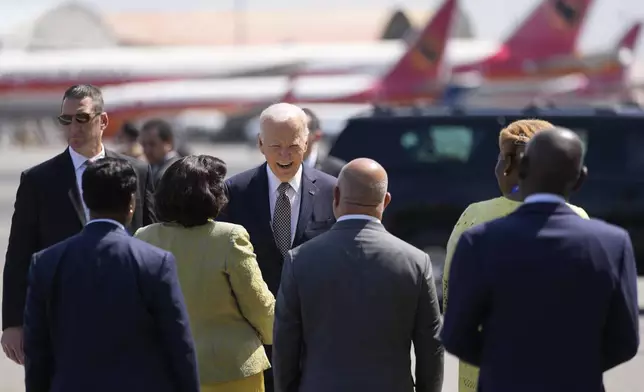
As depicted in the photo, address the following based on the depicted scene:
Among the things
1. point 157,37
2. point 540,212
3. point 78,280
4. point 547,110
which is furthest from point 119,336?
point 157,37

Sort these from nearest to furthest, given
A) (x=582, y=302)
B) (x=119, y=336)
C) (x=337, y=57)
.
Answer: (x=582, y=302) → (x=119, y=336) → (x=337, y=57)

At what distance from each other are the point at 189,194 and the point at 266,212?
3.22 ft

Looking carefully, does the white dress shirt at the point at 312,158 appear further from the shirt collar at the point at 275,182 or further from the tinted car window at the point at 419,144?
the tinted car window at the point at 419,144

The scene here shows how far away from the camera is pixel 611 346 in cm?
416

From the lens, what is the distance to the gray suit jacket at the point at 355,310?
461 cm

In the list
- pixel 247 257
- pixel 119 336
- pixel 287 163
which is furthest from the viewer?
pixel 287 163

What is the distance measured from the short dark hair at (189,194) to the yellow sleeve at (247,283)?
0.49 ft

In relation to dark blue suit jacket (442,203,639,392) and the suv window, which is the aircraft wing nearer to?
the suv window

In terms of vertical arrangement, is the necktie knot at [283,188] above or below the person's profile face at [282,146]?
below

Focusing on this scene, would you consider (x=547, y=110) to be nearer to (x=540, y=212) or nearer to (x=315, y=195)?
(x=315, y=195)

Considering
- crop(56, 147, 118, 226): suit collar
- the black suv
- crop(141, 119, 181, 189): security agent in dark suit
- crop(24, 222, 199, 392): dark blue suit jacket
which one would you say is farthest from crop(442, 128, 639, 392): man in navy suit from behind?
the black suv

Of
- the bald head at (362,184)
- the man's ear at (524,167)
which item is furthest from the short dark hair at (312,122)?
the man's ear at (524,167)

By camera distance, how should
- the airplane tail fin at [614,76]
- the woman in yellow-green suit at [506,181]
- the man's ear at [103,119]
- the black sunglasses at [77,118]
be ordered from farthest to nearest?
the airplane tail fin at [614,76] → the man's ear at [103,119] → the black sunglasses at [77,118] → the woman in yellow-green suit at [506,181]

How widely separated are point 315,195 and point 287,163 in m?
0.20
